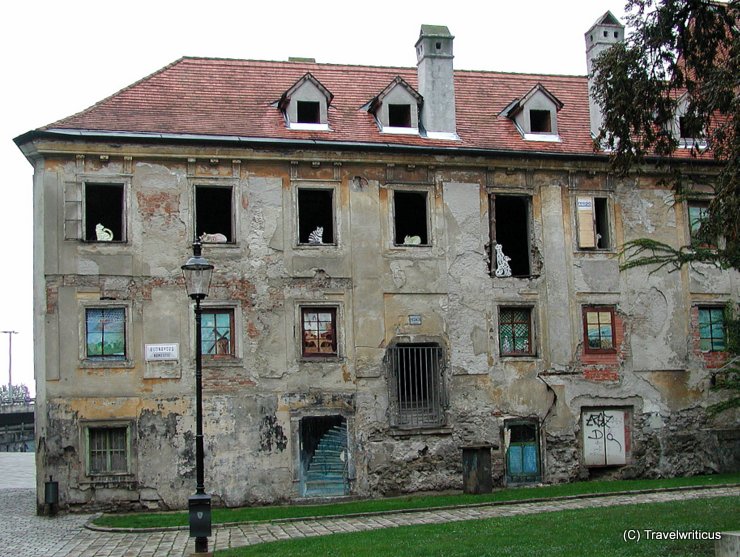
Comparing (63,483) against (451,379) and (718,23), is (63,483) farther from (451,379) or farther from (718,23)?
(718,23)

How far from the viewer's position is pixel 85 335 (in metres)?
23.4

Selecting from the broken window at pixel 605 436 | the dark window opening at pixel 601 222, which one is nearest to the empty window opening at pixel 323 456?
the broken window at pixel 605 436

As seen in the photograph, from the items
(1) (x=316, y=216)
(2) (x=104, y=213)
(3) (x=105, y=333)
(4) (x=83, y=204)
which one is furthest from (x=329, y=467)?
(4) (x=83, y=204)

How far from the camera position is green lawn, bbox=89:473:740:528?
2067 cm

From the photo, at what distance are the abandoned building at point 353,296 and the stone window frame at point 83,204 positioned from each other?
0.05 m

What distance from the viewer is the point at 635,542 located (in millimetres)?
14023

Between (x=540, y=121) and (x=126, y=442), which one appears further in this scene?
(x=540, y=121)

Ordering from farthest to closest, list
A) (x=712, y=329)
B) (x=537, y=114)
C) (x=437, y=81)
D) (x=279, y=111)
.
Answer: (x=537, y=114) → (x=712, y=329) → (x=437, y=81) → (x=279, y=111)

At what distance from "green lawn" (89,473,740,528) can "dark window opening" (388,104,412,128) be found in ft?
30.9

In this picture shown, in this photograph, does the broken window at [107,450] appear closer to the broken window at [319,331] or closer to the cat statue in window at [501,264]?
the broken window at [319,331]

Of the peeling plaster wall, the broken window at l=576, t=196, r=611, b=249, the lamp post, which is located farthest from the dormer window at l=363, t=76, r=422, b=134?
the lamp post

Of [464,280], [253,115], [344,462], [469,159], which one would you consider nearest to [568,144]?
[469,159]

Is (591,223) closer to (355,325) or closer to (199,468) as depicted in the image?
(355,325)

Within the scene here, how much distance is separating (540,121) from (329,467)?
35.2ft
